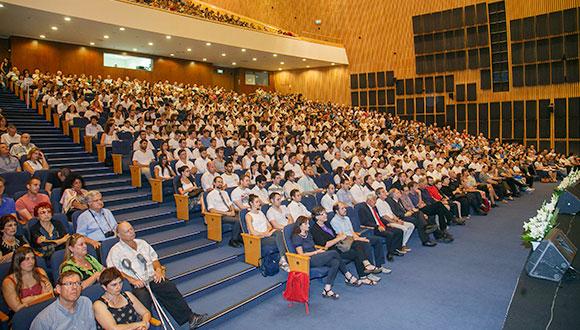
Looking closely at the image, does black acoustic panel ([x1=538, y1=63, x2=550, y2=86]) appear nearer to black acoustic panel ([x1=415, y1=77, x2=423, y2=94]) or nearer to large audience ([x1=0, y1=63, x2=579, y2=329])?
large audience ([x1=0, y1=63, x2=579, y2=329])

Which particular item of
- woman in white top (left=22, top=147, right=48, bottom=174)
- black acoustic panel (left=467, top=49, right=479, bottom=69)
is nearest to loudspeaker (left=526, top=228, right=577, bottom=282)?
woman in white top (left=22, top=147, right=48, bottom=174)

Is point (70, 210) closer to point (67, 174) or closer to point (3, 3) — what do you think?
point (67, 174)

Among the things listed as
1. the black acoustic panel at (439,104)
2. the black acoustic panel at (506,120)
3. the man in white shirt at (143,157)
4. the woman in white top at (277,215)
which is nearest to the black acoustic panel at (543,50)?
the black acoustic panel at (506,120)

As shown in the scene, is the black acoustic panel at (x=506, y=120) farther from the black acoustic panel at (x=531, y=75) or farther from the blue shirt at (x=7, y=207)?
the blue shirt at (x=7, y=207)

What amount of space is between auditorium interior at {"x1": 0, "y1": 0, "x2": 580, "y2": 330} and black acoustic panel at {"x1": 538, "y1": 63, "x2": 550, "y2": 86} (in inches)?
3.4

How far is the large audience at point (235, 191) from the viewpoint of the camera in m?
3.64

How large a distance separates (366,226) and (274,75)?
66.8 ft

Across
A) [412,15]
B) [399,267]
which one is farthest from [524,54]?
[399,267]

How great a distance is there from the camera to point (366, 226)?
6414 millimetres

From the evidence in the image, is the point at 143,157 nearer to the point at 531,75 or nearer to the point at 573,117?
the point at 531,75

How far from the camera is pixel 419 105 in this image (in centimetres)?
2067

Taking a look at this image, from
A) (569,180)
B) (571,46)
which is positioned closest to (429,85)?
(571,46)

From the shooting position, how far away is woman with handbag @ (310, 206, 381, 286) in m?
5.31

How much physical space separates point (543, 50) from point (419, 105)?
5.73 m
